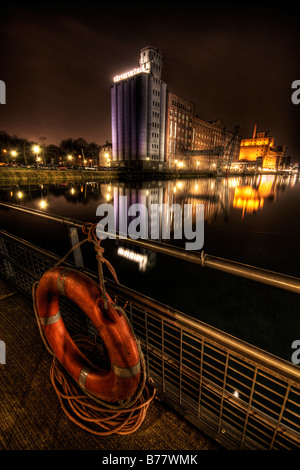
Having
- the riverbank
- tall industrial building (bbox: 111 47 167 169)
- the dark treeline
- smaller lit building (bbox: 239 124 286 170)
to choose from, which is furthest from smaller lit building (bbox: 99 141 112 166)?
smaller lit building (bbox: 239 124 286 170)

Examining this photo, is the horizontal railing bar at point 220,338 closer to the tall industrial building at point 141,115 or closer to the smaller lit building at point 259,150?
the tall industrial building at point 141,115

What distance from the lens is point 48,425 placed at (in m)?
1.86

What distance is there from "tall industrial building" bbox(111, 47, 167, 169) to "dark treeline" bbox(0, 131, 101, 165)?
47.4 feet

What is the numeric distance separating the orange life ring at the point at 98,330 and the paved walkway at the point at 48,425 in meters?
0.33

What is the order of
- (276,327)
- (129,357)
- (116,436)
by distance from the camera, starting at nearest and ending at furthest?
(129,357) → (116,436) → (276,327)

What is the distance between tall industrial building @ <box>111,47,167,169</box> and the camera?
2633 inches

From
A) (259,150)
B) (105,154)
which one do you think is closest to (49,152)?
(105,154)

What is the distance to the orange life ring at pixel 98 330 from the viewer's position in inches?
61.8

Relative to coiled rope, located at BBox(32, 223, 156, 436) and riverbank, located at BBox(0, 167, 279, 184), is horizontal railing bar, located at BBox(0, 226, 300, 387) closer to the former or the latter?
coiled rope, located at BBox(32, 223, 156, 436)

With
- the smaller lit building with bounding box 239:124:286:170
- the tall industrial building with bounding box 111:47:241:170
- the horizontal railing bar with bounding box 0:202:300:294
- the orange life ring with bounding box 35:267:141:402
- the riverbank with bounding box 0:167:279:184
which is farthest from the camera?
the smaller lit building with bounding box 239:124:286:170

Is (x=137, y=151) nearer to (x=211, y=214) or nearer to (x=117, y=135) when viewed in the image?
(x=117, y=135)

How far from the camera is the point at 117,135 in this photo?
72.9 meters
